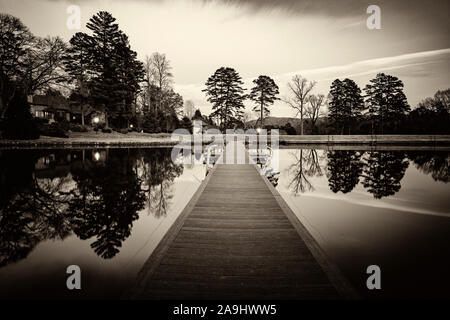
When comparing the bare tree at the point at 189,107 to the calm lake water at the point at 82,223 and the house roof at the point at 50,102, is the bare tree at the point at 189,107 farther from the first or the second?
the calm lake water at the point at 82,223

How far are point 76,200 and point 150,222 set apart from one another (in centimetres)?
433

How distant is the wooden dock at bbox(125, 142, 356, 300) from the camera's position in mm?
3754

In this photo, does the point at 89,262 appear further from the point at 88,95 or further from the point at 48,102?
the point at 48,102

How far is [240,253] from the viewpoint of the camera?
4.95 meters

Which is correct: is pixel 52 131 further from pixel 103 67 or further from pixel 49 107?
pixel 49 107

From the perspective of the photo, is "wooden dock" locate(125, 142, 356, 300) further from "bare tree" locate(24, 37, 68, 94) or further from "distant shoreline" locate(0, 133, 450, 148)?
"bare tree" locate(24, 37, 68, 94)

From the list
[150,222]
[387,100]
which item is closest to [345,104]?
[387,100]

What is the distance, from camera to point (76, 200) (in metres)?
10.8

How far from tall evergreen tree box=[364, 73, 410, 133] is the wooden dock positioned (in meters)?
59.4

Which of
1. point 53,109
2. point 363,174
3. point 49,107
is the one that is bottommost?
point 363,174

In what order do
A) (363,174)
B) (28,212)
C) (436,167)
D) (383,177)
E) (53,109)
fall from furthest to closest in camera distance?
(53,109)
(436,167)
(363,174)
(383,177)
(28,212)

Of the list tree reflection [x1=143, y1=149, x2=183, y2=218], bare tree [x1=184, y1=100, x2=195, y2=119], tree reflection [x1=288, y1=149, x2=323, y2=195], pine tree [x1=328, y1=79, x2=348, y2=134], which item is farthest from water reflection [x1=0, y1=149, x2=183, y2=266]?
bare tree [x1=184, y1=100, x2=195, y2=119]

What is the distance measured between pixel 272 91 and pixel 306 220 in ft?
178

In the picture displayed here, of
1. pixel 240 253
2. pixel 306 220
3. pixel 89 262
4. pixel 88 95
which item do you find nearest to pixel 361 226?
pixel 306 220
